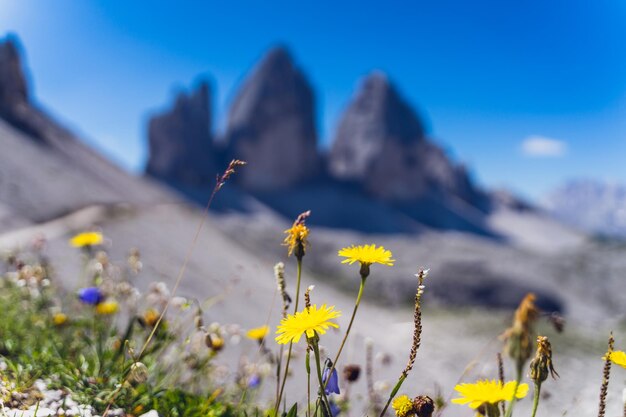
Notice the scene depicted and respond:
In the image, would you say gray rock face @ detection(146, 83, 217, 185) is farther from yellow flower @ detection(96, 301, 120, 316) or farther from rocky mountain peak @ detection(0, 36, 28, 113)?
yellow flower @ detection(96, 301, 120, 316)

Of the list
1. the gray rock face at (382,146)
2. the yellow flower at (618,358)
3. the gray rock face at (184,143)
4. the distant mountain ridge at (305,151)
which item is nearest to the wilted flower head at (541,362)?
the yellow flower at (618,358)

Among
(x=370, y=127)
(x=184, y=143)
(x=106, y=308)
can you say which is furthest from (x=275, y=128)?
(x=106, y=308)

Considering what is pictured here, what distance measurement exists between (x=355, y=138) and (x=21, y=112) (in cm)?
5795

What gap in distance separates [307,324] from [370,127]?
82.2 metres

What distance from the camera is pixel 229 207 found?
60.9m

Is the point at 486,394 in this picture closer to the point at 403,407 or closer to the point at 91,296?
the point at 403,407

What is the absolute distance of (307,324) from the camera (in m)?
2.02

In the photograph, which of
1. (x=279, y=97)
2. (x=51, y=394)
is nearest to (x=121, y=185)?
(x=51, y=394)

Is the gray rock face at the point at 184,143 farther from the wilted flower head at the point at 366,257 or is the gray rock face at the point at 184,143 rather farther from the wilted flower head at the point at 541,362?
the wilted flower head at the point at 541,362

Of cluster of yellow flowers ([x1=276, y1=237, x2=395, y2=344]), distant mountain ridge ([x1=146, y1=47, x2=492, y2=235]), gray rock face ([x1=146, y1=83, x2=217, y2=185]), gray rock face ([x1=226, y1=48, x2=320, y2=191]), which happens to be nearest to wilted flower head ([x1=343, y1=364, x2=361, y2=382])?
cluster of yellow flowers ([x1=276, y1=237, x2=395, y2=344])

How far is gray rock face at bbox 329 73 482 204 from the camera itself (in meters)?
77.8

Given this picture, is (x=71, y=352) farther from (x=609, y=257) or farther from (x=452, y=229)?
(x=452, y=229)

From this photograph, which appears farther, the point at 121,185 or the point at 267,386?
the point at 121,185

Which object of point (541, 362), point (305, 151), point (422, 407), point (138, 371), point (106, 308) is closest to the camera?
point (541, 362)
